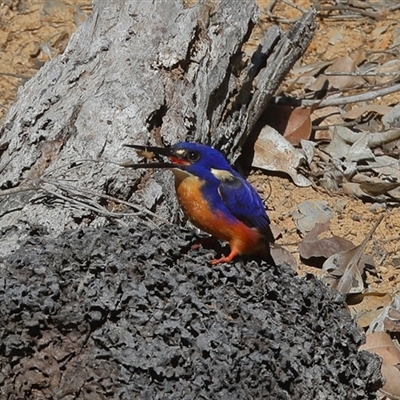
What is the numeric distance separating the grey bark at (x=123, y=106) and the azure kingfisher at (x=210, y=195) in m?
0.25

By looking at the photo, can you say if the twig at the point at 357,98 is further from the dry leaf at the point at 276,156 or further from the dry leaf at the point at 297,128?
the dry leaf at the point at 276,156

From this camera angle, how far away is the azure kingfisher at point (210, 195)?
430cm

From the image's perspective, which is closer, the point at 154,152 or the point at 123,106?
the point at 154,152

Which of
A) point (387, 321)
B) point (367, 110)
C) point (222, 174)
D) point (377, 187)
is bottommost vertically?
point (387, 321)

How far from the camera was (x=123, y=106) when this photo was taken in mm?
4871

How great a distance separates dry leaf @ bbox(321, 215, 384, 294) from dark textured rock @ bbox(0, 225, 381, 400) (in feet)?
4.66

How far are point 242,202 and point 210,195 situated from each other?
0.18 m

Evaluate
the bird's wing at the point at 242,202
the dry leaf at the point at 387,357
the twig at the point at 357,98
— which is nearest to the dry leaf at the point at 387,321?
the dry leaf at the point at 387,357

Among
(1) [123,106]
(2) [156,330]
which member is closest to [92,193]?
(1) [123,106]

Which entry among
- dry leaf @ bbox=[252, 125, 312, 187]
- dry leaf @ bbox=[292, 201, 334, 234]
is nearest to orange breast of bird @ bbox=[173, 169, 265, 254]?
dry leaf @ bbox=[292, 201, 334, 234]

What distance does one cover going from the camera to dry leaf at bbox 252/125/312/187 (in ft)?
20.9

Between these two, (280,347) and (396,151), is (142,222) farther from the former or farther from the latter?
(396,151)

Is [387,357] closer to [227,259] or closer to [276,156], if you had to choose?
[227,259]

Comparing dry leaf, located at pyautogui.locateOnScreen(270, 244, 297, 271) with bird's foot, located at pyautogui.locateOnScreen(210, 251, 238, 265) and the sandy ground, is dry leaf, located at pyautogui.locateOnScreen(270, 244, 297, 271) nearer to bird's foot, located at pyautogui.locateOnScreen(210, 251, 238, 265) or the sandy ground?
the sandy ground
